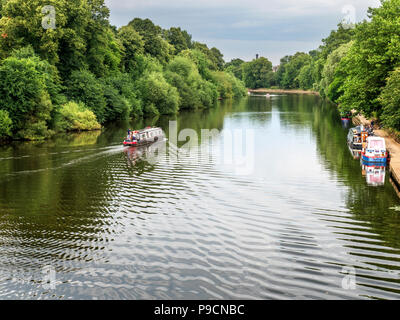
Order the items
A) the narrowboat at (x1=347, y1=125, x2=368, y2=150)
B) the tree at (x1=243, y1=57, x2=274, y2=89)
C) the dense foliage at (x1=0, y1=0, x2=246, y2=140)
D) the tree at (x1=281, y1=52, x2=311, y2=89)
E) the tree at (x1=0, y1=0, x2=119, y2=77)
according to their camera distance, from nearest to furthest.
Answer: the narrowboat at (x1=347, y1=125, x2=368, y2=150) < the dense foliage at (x1=0, y1=0, x2=246, y2=140) < the tree at (x1=0, y1=0, x2=119, y2=77) < the tree at (x1=281, y1=52, x2=311, y2=89) < the tree at (x1=243, y1=57, x2=274, y2=89)

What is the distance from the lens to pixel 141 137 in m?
37.0

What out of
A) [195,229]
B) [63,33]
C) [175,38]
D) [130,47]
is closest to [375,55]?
[195,229]

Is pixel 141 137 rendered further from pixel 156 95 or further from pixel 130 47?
pixel 130 47

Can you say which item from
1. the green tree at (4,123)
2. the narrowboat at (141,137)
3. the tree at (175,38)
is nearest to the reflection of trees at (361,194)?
the narrowboat at (141,137)

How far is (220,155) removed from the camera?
32.1 m

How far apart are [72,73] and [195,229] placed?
40838 mm

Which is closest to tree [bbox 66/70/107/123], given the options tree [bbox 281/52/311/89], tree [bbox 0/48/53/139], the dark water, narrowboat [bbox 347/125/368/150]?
tree [bbox 0/48/53/139]

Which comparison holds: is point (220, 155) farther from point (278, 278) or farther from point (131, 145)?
point (278, 278)

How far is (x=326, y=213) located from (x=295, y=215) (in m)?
1.30

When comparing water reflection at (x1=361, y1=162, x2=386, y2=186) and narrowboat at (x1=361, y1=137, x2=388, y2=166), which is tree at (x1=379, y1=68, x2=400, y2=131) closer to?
narrowboat at (x1=361, y1=137, x2=388, y2=166)

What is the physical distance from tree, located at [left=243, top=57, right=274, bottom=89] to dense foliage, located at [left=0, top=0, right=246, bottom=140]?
11866cm

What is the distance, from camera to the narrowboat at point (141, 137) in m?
36.4

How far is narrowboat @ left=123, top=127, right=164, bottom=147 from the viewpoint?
119 ft

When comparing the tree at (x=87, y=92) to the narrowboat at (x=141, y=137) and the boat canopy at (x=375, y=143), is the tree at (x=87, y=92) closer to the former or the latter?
the narrowboat at (x=141, y=137)
